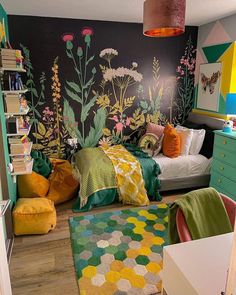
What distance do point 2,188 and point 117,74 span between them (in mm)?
2532

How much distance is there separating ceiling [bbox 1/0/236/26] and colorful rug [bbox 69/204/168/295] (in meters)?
2.49

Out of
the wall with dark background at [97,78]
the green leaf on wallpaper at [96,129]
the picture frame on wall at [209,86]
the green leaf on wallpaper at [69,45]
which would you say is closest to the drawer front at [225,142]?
the picture frame on wall at [209,86]

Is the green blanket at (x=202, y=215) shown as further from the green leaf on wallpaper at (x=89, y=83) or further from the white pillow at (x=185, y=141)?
the green leaf on wallpaper at (x=89, y=83)

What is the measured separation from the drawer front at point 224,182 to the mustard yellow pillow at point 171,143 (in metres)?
0.58

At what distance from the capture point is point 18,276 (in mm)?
2154

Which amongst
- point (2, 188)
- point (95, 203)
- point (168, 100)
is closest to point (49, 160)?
point (95, 203)

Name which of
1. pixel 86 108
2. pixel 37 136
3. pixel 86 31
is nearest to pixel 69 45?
pixel 86 31

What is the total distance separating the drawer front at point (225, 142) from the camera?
9.77ft

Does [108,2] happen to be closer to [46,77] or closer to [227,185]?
[46,77]

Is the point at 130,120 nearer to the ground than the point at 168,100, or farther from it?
nearer to the ground

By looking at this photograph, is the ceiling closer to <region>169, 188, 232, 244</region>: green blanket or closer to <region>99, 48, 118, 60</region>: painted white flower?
<region>99, 48, 118, 60</region>: painted white flower

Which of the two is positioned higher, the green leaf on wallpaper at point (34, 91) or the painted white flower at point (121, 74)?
the painted white flower at point (121, 74)

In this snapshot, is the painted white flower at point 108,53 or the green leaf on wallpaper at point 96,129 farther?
the green leaf on wallpaper at point 96,129

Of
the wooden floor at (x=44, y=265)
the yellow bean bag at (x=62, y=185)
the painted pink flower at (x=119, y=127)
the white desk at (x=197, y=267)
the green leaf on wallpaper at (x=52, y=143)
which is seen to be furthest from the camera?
the painted pink flower at (x=119, y=127)
